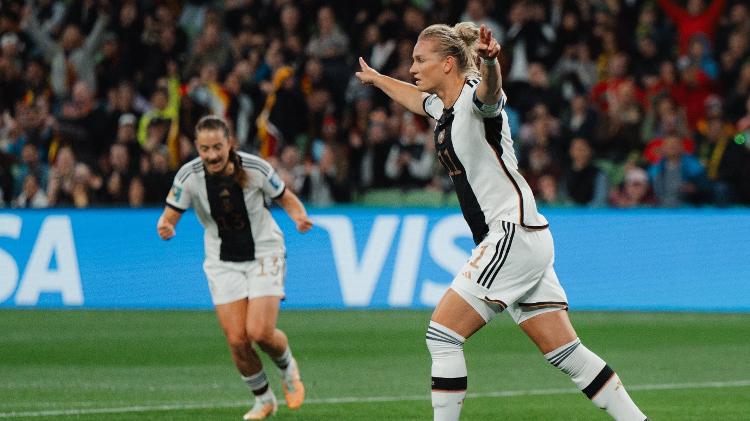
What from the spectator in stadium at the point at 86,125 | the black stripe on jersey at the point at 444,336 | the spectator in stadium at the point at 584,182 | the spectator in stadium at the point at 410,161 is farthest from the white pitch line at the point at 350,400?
the spectator in stadium at the point at 86,125

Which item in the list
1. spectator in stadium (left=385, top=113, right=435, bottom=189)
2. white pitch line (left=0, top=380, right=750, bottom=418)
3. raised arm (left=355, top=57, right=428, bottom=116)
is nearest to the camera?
raised arm (left=355, top=57, right=428, bottom=116)

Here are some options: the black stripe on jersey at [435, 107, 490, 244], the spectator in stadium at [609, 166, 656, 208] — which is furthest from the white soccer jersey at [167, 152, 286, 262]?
the spectator in stadium at [609, 166, 656, 208]

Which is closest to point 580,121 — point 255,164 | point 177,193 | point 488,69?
point 255,164

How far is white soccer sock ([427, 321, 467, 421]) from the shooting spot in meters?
6.30

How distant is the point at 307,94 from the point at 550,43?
10.5 feet

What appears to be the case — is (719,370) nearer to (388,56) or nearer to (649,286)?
(649,286)

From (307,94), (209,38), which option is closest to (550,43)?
(307,94)

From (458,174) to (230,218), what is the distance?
2973mm

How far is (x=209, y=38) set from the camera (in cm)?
1906

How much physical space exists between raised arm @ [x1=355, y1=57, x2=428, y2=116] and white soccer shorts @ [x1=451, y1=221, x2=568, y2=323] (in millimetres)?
936

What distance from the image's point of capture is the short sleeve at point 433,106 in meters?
6.78

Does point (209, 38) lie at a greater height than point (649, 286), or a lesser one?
greater

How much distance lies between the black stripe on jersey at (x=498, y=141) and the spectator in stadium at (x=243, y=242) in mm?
2802

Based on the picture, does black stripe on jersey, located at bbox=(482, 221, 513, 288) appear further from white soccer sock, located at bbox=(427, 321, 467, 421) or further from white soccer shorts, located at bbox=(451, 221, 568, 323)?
white soccer sock, located at bbox=(427, 321, 467, 421)
